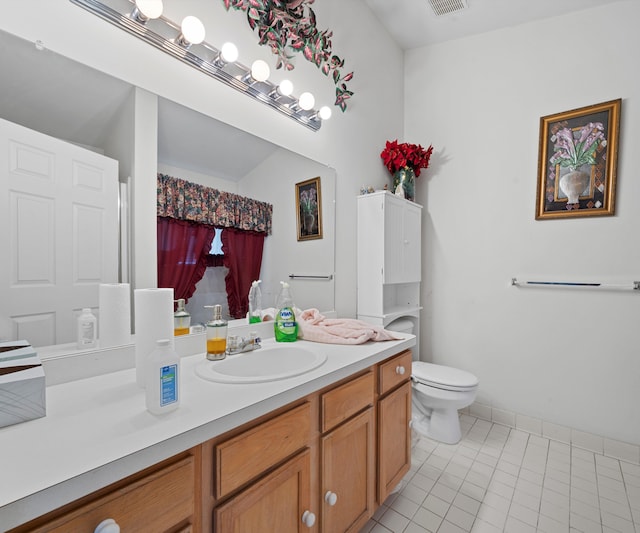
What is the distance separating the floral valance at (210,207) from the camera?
47.9 inches

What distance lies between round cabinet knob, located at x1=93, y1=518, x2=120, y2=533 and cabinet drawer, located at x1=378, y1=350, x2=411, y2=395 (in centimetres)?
98

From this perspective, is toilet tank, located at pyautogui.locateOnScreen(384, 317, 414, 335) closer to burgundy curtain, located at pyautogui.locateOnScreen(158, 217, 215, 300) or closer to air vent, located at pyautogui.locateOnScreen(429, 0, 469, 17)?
burgundy curtain, located at pyautogui.locateOnScreen(158, 217, 215, 300)

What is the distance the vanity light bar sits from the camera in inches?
41.4

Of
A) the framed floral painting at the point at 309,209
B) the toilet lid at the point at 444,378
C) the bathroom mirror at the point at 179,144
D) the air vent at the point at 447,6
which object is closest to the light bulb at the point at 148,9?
the bathroom mirror at the point at 179,144

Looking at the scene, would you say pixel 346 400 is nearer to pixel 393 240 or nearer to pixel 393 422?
pixel 393 422

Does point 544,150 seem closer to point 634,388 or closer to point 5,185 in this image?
point 634,388

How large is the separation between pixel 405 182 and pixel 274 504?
2.15 meters

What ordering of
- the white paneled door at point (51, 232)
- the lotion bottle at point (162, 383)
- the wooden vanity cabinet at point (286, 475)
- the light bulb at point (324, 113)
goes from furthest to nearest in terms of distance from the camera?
the light bulb at point (324, 113) → the white paneled door at point (51, 232) → the lotion bottle at point (162, 383) → the wooden vanity cabinet at point (286, 475)

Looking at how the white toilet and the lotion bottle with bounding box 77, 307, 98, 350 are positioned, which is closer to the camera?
the lotion bottle with bounding box 77, 307, 98, 350

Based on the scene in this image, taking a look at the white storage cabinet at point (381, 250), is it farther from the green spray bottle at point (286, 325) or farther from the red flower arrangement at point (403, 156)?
the green spray bottle at point (286, 325)

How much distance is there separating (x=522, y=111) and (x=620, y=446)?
7.39 feet

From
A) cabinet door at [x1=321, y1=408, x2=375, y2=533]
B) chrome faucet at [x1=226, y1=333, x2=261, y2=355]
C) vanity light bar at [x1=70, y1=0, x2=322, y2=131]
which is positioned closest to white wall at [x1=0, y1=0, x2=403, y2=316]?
vanity light bar at [x1=70, y1=0, x2=322, y2=131]

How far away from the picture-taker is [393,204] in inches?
85.7

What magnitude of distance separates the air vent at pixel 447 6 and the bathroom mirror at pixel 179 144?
4.46 ft
